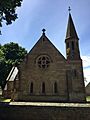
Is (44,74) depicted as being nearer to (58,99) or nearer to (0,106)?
(58,99)

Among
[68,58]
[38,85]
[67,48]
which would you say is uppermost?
[67,48]

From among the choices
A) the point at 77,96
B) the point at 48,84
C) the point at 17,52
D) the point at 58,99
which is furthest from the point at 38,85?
the point at 17,52

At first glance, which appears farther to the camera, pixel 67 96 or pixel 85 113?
pixel 67 96

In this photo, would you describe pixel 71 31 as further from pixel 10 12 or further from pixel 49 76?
pixel 10 12

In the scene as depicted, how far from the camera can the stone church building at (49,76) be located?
24.5 metres

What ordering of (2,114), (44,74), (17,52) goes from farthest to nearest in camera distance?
(17,52), (44,74), (2,114)

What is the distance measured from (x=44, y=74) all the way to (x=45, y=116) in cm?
1111

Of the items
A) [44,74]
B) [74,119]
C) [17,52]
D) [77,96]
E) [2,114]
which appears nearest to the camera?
[74,119]

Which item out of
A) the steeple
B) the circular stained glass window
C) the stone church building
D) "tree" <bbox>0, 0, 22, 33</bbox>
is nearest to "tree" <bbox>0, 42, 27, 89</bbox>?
the stone church building

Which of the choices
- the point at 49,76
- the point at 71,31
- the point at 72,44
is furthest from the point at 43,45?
the point at 71,31

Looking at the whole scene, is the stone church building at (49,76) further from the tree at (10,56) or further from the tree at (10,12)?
the tree at (10,56)

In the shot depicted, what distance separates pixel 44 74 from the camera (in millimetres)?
25594

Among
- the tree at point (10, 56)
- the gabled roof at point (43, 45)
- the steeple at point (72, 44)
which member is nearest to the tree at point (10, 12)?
the gabled roof at point (43, 45)

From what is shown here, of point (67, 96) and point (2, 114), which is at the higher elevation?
point (67, 96)
